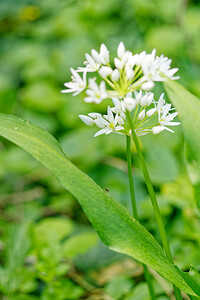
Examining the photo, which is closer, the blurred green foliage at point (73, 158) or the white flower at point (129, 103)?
the white flower at point (129, 103)

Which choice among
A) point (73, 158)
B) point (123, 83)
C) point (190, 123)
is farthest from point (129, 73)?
point (73, 158)

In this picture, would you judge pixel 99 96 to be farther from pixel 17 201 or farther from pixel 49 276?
pixel 17 201

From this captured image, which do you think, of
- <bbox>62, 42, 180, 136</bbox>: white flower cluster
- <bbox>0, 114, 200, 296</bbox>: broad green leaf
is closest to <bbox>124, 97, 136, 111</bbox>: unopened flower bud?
<bbox>62, 42, 180, 136</bbox>: white flower cluster

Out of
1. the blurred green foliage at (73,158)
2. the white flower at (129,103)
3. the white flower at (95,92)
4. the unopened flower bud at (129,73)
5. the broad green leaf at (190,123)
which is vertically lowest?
the blurred green foliage at (73,158)

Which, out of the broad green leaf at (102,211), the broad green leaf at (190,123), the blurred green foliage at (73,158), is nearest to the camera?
the broad green leaf at (102,211)

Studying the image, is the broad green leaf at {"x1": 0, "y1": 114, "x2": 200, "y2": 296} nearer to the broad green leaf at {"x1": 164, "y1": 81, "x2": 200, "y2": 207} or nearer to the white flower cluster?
the white flower cluster

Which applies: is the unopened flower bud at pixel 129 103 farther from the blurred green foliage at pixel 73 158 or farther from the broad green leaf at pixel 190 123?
the blurred green foliage at pixel 73 158

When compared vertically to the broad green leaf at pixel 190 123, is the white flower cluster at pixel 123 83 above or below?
above

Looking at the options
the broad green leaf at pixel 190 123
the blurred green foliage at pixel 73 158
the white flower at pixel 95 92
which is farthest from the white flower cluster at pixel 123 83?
the blurred green foliage at pixel 73 158
